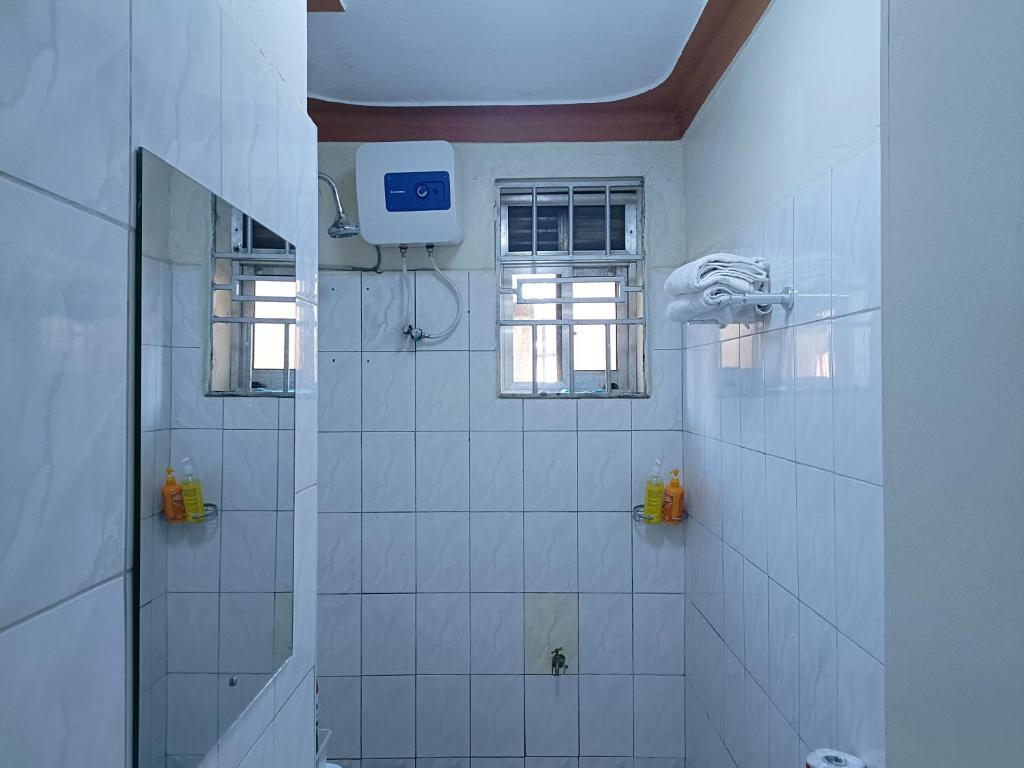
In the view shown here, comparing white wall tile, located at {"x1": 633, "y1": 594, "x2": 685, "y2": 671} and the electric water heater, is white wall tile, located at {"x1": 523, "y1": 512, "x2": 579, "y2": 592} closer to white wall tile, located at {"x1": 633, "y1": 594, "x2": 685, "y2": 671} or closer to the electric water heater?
white wall tile, located at {"x1": 633, "y1": 594, "x2": 685, "y2": 671}

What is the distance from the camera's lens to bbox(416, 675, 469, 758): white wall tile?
2.66 m

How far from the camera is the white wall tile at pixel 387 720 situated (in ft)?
8.73

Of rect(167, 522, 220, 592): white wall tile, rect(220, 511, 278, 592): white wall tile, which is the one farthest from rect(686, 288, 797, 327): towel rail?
rect(167, 522, 220, 592): white wall tile

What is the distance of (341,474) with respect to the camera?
269 cm

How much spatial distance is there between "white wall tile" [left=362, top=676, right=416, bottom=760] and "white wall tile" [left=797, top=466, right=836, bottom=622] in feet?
5.59

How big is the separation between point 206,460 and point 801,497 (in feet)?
4.10

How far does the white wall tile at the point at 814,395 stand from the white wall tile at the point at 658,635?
50.0 inches

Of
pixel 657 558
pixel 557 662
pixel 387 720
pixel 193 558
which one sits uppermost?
pixel 193 558

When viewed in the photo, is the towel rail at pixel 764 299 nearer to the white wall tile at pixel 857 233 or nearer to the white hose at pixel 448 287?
the white wall tile at pixel 857 233

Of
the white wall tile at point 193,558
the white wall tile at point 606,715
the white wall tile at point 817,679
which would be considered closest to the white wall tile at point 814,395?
the white wall tile at point 817,679

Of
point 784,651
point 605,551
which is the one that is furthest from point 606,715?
point 784,651

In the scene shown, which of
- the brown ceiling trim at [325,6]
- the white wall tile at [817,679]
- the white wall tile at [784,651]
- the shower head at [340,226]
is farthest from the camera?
the shower head at [340,226]

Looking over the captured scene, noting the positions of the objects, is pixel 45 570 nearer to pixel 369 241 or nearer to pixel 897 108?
pixel 897 108

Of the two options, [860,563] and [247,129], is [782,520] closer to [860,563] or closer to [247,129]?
[860,563]
